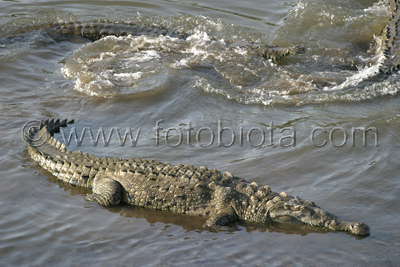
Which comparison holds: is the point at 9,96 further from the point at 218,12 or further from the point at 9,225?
the point at 218,12

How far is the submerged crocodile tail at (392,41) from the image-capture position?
888 cm

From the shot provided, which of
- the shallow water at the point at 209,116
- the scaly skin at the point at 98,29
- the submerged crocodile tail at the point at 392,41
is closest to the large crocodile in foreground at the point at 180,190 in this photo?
the shallow water at the point at 209,116

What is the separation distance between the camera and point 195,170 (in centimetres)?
509

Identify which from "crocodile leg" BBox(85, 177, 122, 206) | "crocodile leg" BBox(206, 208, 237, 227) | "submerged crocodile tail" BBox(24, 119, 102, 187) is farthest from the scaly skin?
"crocodile leg" BBox(206, 208, 237, 227)

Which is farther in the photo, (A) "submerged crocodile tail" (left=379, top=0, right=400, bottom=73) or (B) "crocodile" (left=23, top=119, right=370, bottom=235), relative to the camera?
(A) "submerged crocodile tail" (left=379, top=0, right=400, bottom=73)

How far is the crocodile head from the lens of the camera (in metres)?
4.19

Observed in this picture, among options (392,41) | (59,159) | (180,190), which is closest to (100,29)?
(59,159)

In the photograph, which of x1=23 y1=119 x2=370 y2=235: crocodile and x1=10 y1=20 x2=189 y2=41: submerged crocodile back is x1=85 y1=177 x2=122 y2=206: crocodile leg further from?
x1=10 y1=20 x2=189 y2=41: submerged crocodile back

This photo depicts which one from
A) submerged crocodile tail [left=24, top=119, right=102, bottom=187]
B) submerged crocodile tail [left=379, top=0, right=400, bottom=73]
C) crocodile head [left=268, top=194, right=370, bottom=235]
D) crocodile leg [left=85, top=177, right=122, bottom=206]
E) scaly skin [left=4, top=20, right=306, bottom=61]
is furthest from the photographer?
scaly skin [left=4, top=20, right=306, bottom=61]

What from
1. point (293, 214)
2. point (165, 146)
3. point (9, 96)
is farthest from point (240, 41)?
point (293, 214)

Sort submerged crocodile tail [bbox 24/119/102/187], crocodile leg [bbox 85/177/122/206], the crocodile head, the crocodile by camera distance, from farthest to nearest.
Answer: submerged crocodile tail [bbox 24/119/102/187]
crocodile leg [bbox 85/177/122/206]
the crocodile
the crocodile head

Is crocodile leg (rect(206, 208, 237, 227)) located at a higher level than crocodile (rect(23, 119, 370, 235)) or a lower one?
lower

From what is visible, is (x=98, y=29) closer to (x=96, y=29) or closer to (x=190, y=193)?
(x=96, y=29)

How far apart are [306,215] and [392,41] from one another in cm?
768
